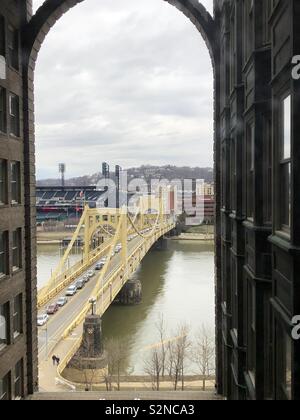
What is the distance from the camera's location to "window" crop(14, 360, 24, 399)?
1061 cm

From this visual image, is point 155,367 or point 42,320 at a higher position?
point 42,320

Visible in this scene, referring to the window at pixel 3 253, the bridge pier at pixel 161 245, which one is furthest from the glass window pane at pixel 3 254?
the bridge pier at pixel 161 245

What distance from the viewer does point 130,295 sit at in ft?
131

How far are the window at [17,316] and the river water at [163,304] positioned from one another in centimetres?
1506

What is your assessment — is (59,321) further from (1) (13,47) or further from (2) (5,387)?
(1) (13,47)

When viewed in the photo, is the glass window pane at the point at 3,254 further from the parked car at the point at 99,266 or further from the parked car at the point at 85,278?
the parked car at the point at 99,266

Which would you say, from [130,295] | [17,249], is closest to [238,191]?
[17,249]

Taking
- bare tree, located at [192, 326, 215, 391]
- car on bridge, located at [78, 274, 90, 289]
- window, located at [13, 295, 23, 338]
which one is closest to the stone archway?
window, located at [13, 295, 23, 338]

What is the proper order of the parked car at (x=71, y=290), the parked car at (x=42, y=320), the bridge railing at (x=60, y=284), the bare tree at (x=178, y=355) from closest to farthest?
the bare tree at (x=178, y=355), the parked car at (x=42, y=320), the bridge railing at (x=60, y=284), the parked car at (x=71, y=290)

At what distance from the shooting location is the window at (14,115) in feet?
34.8

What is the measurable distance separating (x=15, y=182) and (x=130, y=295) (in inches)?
1198

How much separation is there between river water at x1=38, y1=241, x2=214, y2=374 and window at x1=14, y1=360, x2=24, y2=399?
14553 mm
